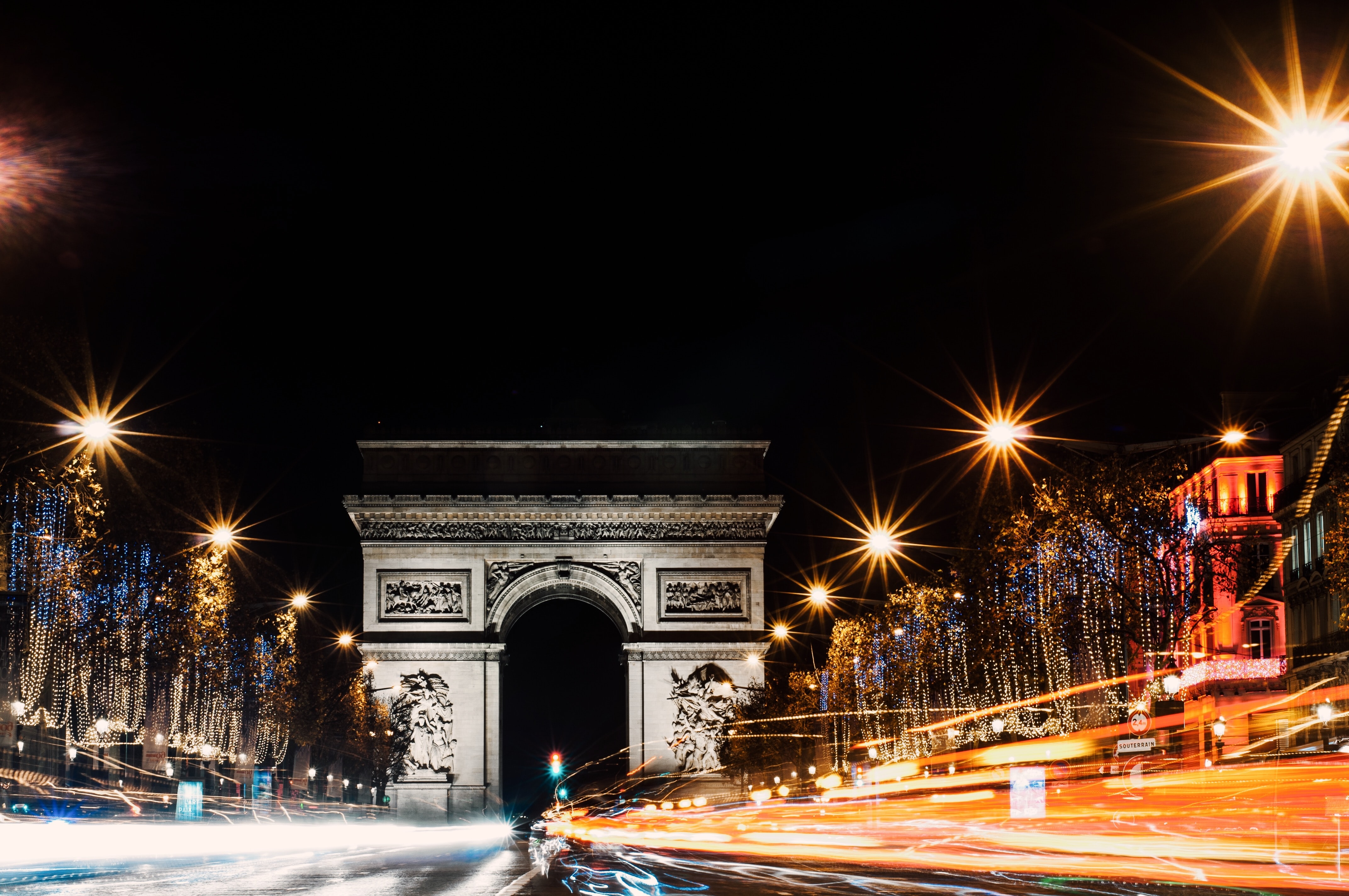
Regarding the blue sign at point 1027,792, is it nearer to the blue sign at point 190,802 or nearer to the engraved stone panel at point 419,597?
the blue sign at point 190,802

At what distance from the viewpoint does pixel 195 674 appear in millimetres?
48500

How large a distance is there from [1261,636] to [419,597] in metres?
30.4

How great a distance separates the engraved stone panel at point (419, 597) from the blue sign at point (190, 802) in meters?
23.9

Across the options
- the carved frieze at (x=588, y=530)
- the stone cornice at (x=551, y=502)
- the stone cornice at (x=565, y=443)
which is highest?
the stone cornice at (x=565, y=443)

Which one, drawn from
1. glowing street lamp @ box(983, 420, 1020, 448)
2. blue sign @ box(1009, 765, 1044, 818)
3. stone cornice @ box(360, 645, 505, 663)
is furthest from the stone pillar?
blue sign @ box(1009, 765, 1044, 818)

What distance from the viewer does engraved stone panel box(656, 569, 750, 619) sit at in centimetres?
6500

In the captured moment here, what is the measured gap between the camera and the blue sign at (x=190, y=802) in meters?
37.8

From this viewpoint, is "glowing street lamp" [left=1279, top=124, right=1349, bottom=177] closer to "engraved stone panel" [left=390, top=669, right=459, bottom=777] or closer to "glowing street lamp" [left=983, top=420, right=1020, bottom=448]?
"glowing street lamp" [left=983, top=420, right=1020, bottom=448]

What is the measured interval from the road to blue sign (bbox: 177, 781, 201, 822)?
440 inches

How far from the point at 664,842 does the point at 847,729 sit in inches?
1412

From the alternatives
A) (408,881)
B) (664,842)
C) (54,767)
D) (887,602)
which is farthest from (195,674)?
(408,881)

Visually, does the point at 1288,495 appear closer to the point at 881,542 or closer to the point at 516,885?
the point at 881,542

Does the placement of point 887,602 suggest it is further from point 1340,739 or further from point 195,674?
point 1340,739

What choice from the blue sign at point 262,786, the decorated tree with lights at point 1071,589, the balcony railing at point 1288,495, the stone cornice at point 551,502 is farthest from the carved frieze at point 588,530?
the balcony railing at point 1288,495
